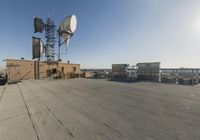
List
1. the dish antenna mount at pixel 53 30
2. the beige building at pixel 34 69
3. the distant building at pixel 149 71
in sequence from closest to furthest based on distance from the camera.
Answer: the distant building at pixel 149 71, the beige building at pixel 34 69, the dish antenna mount at pixel 53 30

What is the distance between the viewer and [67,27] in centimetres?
Result: 2527

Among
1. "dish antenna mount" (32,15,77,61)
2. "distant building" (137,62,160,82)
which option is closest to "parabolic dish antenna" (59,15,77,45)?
"dish antenna mount" (32,15,77,61)

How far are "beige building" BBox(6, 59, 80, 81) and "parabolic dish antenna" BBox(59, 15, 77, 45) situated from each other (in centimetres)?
656

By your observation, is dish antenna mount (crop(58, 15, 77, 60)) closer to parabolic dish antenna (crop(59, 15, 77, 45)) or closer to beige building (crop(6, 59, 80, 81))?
parabolic dish antenna (crop(59, 15, 77, 45))

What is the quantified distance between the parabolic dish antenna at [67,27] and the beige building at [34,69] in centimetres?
656

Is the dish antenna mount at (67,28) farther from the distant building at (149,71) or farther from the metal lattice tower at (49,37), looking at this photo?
the distant building at (149,71)

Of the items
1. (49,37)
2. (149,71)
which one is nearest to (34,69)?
(49,37)

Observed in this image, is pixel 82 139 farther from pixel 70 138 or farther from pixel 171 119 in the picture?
pixel 171 119

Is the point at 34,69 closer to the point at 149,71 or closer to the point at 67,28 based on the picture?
the point at 67,28

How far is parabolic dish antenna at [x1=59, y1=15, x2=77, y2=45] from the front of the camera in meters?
24.9

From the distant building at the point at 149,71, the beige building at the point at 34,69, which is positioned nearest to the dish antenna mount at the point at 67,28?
the beige building at the point at 34,69

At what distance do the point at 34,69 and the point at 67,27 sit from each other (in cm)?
1146

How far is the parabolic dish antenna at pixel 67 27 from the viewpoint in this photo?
81.5 feet

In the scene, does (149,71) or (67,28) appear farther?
(67,28)
